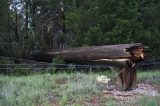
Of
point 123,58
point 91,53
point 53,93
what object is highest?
point 123,58

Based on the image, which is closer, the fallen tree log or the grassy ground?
the grassy ground

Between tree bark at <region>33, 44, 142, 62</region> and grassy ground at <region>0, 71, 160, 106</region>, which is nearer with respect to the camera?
grassy ground at <region>0, 71, 160, 106</region>

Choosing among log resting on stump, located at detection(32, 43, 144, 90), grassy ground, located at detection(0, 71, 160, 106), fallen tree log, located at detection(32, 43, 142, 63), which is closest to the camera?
grassy ground, located at detection(0, 71, 160, 106)

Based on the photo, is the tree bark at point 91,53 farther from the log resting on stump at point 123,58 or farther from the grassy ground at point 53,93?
the grassy ground at point 53,93

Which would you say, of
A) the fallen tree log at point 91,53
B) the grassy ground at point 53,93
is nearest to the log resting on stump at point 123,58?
the fallen tree log at point 91,53

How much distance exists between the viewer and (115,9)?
1670 centimetres

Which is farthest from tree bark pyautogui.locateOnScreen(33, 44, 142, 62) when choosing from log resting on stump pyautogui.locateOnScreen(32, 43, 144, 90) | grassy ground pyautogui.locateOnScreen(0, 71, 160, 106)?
grassy ground pyautogui.locateOnScreen(0, 71, 160, 106)

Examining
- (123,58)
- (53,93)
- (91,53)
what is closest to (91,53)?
(91,53)

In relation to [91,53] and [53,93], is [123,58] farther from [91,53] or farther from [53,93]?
[53,93]

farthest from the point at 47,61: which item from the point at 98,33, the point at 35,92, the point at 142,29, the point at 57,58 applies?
the point at 35,92

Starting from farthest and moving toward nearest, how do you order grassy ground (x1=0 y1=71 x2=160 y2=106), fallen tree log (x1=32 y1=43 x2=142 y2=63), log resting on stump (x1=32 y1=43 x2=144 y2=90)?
fallen tree log (x1=32 y1=43 x2=142 y2=63)
log resting on stump (x1=32 y1=43 x2=144 y2=90)
grassy ground (x1=0 y1=71 x2=160 y2=106)

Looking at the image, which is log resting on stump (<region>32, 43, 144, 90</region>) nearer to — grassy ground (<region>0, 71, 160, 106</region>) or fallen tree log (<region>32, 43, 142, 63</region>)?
fallen tree log (<region>32, 43, 142, 63</region>)

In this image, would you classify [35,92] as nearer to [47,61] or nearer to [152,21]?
[47,61]

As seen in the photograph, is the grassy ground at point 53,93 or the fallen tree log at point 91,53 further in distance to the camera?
the fallen tree log at point 91,53
